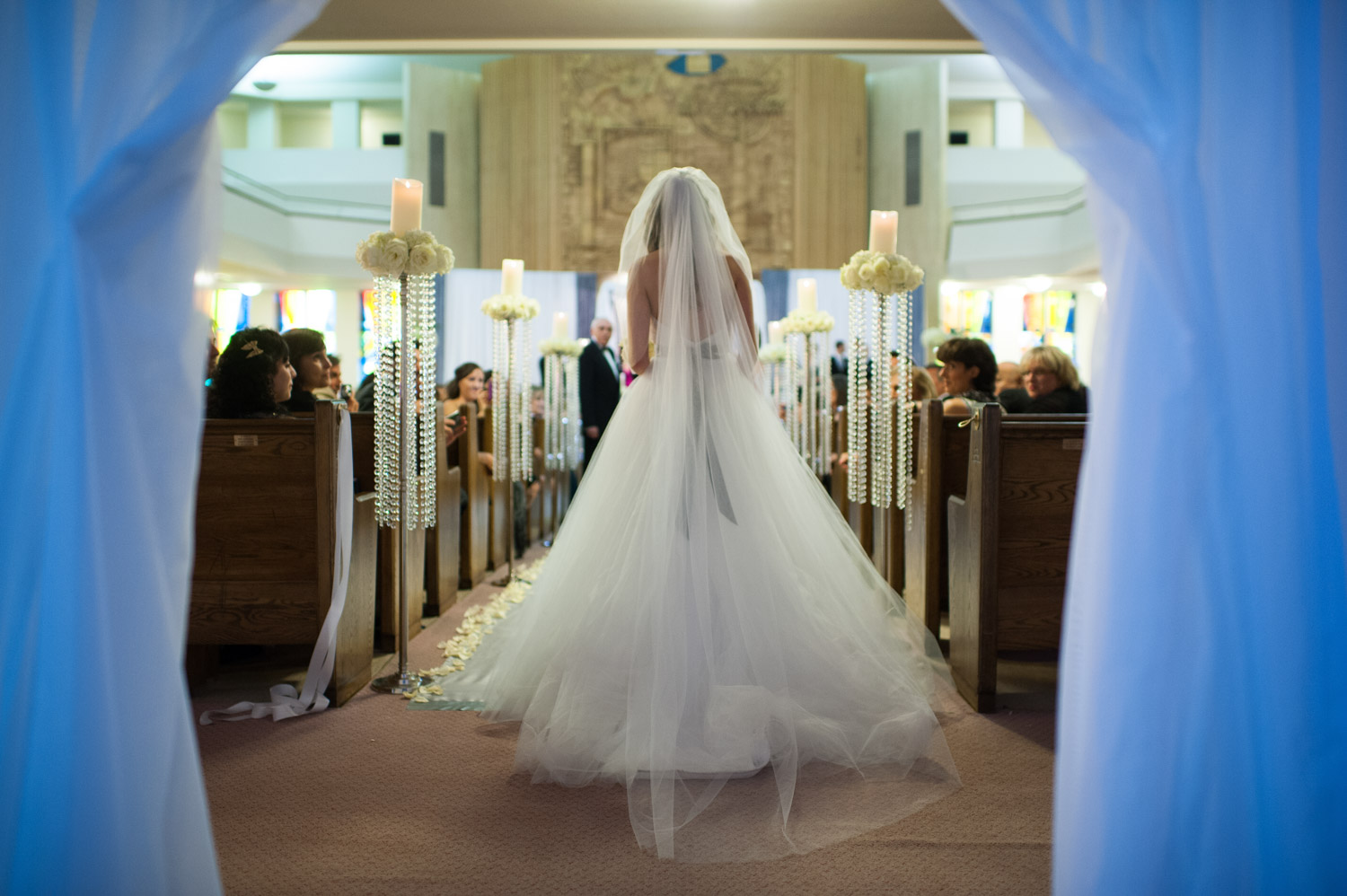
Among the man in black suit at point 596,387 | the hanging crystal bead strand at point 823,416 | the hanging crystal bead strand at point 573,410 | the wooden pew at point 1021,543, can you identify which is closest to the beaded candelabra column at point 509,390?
the hanging crystal bead strand at point 573,410

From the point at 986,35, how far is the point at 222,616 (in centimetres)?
299

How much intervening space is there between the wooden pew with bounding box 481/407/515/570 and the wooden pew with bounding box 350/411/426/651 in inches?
54.0

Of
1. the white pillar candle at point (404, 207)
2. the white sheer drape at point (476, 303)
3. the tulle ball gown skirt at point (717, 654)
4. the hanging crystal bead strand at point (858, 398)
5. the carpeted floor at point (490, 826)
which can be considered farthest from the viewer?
the white sheer drape at point (476, 303)

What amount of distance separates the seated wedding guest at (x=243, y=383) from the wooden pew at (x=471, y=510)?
1.58 meters

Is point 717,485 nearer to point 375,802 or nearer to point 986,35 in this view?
point 375,802

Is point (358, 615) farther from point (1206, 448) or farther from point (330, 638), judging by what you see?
point (1206, 448)

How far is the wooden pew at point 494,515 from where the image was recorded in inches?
237

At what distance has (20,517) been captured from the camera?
5.52 feet

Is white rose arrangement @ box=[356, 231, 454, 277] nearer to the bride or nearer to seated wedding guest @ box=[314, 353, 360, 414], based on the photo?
the bride

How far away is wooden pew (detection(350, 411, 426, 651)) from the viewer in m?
4.05

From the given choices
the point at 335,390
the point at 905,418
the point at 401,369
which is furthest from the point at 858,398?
the point at 335,390

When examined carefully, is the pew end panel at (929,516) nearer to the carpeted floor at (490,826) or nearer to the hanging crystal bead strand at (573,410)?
the carpeted floor at (490,826)

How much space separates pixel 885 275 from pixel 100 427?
3.07 m

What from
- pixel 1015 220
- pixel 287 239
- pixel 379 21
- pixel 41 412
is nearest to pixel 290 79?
pixel 287 239
